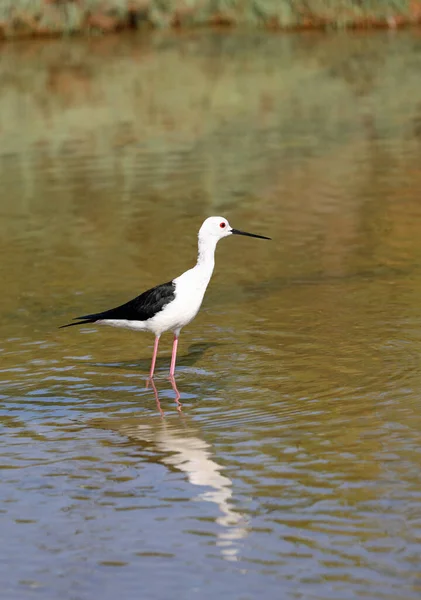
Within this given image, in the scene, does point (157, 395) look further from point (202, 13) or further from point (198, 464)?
point (202, 13)

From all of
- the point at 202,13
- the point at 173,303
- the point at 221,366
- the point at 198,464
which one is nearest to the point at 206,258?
the point at 173,303

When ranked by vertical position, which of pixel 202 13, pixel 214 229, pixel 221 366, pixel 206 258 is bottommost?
pixel 221 366

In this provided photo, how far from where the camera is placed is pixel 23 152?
19547 millimetres

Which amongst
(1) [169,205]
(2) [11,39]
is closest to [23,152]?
(1) [169,205]

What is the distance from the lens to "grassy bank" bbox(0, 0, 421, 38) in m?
33.1

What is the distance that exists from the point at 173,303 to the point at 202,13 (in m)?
27.0

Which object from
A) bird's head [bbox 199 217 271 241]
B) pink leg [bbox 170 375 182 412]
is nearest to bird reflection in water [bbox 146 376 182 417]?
pink leg [bbox 170 375 182 412]

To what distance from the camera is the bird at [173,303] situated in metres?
8.55

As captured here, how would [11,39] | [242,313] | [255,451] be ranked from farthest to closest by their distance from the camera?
[11,39] → [242,313] → [255,451]

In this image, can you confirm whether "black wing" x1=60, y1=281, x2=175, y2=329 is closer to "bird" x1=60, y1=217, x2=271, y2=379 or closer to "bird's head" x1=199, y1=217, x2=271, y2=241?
"bird" x1=60, y1=217, x2=271, y2=379

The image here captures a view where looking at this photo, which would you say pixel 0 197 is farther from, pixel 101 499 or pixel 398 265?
pixel 101 499

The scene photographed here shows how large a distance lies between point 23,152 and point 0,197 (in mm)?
A: 3447

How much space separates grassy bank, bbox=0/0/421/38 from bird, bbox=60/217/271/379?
24682 millimetres

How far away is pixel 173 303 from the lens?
853 cm
